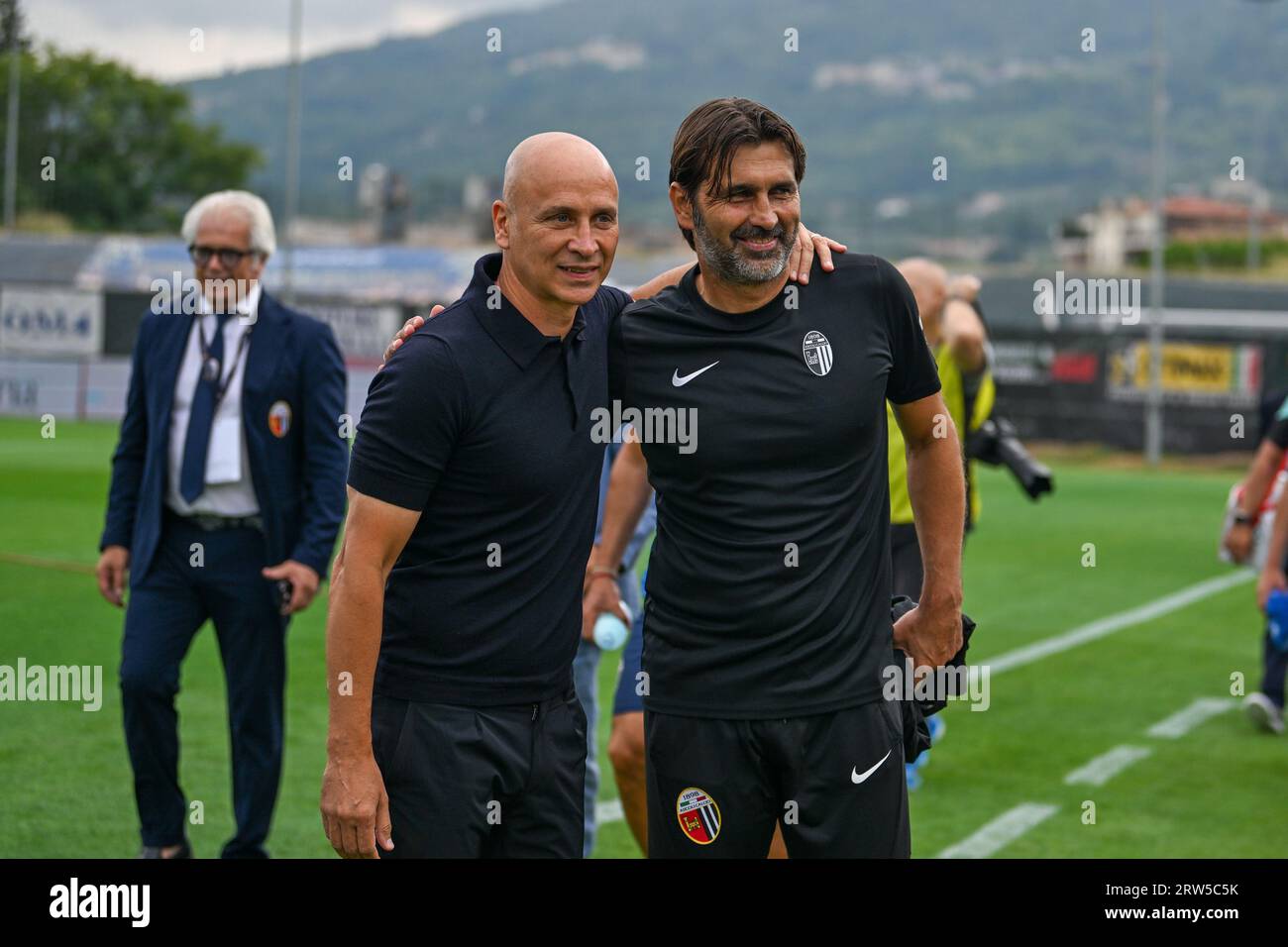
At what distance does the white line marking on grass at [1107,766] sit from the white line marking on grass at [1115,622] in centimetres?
219

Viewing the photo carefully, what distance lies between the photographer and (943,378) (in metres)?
7.98

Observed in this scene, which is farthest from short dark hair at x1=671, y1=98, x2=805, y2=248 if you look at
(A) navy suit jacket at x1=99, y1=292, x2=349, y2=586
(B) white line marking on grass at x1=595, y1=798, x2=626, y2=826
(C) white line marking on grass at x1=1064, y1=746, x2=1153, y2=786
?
(C) white line marking on grass at x1=1064, y1=746, x2=1153, y2=786

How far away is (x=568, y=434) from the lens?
3766mm

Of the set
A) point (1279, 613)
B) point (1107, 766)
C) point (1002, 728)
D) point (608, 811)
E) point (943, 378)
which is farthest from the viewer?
point (1002, 728)

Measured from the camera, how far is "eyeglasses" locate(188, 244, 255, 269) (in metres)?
6.04

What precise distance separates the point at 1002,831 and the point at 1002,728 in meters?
2.24

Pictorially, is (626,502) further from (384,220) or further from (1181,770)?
(384,220)

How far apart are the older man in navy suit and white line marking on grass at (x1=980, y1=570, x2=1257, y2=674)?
614 cm

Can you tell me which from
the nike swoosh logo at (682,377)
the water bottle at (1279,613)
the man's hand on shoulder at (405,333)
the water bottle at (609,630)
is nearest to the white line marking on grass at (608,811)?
the water bottle at (609,630)

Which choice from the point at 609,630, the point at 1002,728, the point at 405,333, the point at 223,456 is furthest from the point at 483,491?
the point at 1002,728

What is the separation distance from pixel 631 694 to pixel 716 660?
2.04 metres

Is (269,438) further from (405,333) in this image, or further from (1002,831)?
(1002,831)

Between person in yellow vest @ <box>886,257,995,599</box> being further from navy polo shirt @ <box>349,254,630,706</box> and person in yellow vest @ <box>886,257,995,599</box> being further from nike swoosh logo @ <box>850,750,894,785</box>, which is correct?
navy polo shirt @ <box>349,254,630,706</box>
